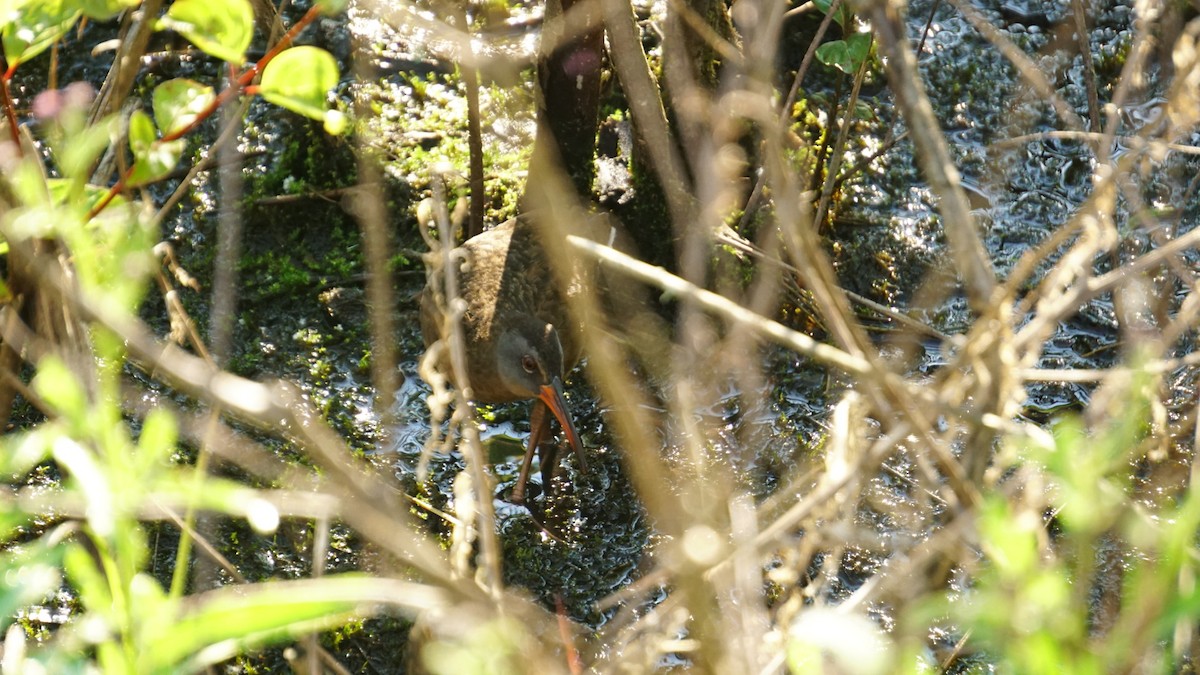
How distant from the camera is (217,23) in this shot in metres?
1.78

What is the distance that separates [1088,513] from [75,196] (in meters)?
1.58

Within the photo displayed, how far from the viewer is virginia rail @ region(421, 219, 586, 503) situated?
456cm

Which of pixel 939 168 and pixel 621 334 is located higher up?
pixel 621 334

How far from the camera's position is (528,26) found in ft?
19.6

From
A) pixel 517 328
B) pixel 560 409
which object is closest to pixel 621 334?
pixel 517 328

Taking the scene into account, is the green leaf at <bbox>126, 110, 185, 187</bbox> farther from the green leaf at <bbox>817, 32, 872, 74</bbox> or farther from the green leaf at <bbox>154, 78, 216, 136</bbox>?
the green leaf at <bbox>817, 32, 872, 74</bbox>

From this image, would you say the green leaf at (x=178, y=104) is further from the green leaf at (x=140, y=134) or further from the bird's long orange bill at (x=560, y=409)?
the bird's long orange bill at (x=560, y=409)

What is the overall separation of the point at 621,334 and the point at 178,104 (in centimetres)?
323

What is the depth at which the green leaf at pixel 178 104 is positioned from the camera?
Result: 1968 mm

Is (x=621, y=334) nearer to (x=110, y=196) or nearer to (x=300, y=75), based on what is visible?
(x=110, y=196)

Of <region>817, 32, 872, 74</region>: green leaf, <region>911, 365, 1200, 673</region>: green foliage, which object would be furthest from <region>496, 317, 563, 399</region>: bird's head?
<region>911, 365, 1200, 673</region>: green foliage

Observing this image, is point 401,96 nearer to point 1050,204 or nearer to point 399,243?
point 399,243

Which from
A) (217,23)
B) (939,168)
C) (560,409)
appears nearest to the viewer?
(939,168)

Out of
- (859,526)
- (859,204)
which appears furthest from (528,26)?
(859,526)
